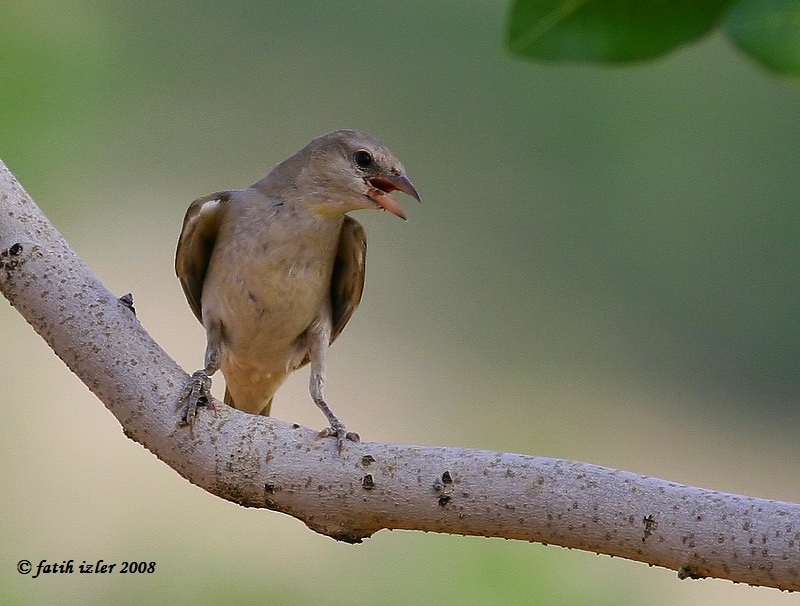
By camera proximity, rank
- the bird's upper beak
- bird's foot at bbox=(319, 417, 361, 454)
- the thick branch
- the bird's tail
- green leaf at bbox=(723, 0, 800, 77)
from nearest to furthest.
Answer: green leaf at bbox=(723, 0, 800, 77), the thick branch, bird's foot at bbox=(319, 417, 361, 454), the bird's upper beak, the bird's tail

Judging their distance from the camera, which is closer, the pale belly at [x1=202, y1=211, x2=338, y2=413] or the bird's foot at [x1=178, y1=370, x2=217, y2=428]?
the bird's foot at [x1=178, y1=370, x2=217, y2=428]

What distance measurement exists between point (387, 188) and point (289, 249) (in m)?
0.17

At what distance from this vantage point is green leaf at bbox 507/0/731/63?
301mm

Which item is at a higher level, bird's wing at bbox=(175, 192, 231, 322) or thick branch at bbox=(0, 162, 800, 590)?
bird's wing at bbox=(175, 192, 231, 322)

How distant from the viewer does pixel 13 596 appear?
251cm

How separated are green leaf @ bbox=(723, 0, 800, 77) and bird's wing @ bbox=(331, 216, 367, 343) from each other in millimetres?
1252

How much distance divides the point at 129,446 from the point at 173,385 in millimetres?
1868

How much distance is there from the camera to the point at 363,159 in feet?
4.64

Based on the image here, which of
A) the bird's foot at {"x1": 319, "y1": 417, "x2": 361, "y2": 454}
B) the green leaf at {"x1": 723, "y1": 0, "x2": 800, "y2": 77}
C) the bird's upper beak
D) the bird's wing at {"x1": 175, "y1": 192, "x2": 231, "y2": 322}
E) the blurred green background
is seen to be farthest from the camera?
the blurred green background

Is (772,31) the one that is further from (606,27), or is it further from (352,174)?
(352,174)

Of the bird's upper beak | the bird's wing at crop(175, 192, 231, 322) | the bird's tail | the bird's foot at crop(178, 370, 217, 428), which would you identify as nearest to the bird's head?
the bird's upper beak

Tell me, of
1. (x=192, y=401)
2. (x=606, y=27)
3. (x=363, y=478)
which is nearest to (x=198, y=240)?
(x=192, y=401)

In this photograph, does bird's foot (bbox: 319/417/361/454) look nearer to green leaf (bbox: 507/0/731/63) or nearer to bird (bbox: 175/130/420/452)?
bird (bbox: 175/130/420/452)

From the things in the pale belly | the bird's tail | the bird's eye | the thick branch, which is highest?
the bird's eye
